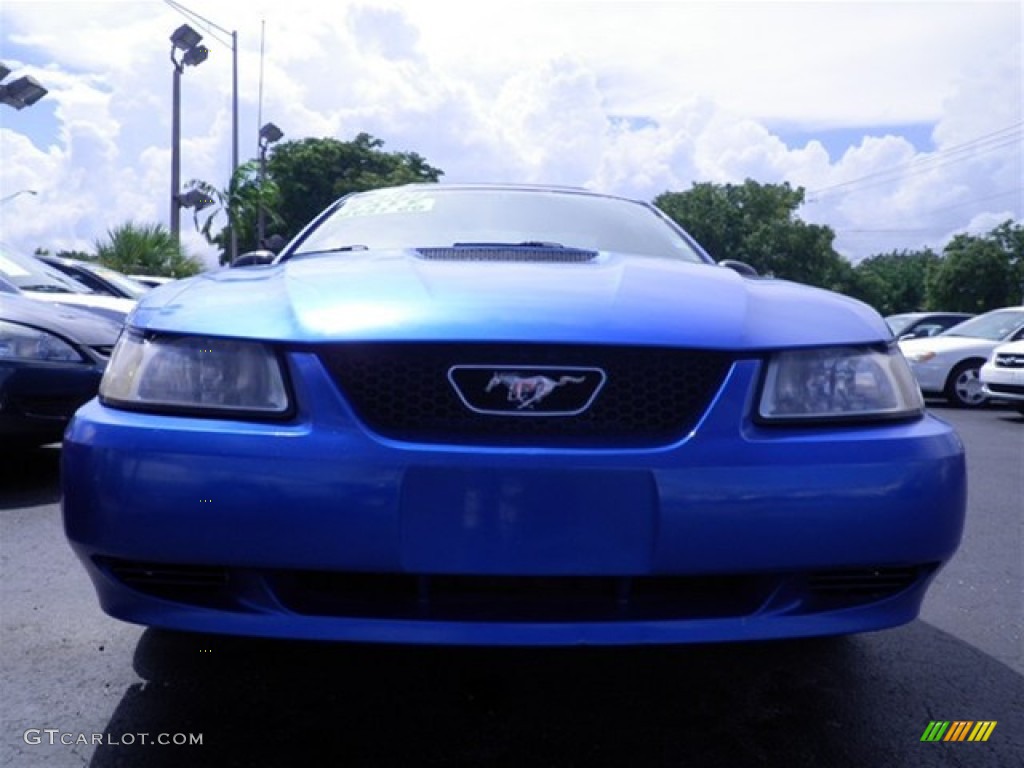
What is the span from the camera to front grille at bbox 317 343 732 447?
1.99m

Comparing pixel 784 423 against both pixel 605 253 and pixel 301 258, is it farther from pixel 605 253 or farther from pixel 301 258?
pixel 301 258

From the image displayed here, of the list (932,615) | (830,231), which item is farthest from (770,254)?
(932,615)

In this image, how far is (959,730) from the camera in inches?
94.3

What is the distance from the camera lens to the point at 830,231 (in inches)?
2356

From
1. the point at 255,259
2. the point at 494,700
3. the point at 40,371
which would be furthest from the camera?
the point at 40,371

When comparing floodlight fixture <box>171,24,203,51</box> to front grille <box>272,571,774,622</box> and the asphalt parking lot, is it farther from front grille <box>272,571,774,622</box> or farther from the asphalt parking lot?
front grille <box>272,571,774,622</box>

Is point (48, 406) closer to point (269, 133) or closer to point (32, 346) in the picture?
point (32, 346)

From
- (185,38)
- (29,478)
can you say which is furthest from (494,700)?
(185,38)

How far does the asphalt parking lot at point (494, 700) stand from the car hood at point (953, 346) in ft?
35.8

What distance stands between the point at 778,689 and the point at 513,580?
96 cm

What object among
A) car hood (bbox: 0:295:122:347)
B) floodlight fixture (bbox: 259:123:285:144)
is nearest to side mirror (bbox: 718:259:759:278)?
car hood (bbox: 0:295:122:347)

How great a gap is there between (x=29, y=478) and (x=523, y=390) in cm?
432

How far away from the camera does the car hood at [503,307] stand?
206cm

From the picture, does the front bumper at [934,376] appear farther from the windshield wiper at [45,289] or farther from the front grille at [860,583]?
the front grille at [860,583]
